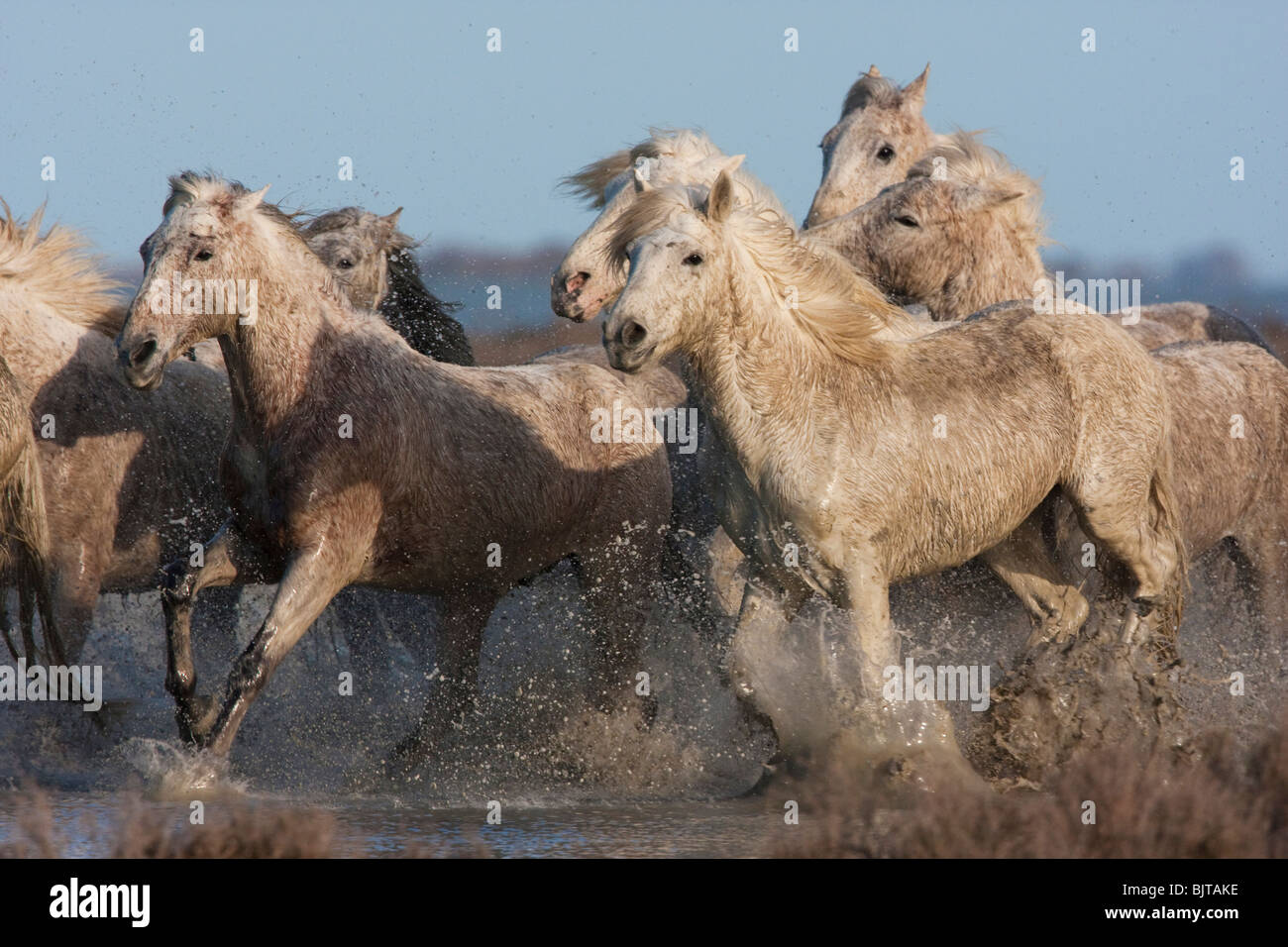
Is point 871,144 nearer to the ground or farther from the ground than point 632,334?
farther from the ground

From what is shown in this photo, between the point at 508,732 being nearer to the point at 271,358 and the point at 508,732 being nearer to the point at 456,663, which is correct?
the point at 456,663

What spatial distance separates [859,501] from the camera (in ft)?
19.2

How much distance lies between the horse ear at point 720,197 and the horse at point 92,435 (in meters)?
2.74

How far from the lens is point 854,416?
596 cm

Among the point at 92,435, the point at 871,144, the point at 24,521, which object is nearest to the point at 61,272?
the point at 92,435

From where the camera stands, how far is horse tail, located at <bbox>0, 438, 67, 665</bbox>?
645 cm

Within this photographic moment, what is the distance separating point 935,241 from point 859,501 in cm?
233

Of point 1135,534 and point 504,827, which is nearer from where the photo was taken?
point 504,827

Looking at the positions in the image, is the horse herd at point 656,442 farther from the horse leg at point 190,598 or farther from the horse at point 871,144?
the horse at point 871,144

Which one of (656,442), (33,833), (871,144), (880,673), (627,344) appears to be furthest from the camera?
(871,144)

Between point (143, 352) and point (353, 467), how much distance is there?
0.82 meters

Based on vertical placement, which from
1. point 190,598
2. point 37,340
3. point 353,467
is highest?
point 37,340

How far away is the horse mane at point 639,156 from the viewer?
8.45 m
